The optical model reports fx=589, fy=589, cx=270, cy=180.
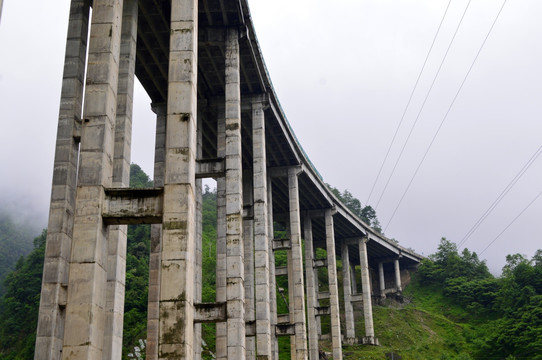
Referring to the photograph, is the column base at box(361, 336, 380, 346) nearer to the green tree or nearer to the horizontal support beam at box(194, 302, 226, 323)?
the green tree

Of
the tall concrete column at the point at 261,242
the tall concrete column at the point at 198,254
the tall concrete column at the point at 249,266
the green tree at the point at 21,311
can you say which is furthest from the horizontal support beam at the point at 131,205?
the green tree at the point at 21,311

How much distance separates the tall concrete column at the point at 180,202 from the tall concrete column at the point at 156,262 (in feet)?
24.5

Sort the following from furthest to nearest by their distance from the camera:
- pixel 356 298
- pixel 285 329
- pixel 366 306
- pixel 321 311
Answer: pixel 356 298
pixel 366 306
pixel 321 311
pixel 285 329

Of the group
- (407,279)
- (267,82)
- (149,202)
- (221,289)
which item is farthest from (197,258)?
(407,279)

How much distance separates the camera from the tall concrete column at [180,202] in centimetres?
1694

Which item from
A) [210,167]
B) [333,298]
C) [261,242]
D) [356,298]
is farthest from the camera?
[356,298]

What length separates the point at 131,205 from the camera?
58.6ft

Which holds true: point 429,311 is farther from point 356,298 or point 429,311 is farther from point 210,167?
point 210,167

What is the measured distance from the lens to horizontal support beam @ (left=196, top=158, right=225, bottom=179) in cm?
3159

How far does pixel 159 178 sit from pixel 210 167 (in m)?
4.04

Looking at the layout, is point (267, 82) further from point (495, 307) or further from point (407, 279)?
point (407, 279)

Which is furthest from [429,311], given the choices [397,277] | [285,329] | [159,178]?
[159,178]

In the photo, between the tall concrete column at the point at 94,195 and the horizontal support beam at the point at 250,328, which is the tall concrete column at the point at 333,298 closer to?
the horizontal support beam at the point at 250,328

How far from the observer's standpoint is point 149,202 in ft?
59.2
